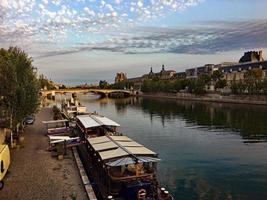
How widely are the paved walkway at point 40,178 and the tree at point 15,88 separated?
12.4 feet

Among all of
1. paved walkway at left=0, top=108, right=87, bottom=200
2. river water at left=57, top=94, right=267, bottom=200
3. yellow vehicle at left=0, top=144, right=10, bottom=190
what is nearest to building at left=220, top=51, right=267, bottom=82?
river water at left=57, top=94, right=267, bottom=200

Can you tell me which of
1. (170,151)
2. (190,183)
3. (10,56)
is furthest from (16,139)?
(190,183)

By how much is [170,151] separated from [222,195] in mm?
15517

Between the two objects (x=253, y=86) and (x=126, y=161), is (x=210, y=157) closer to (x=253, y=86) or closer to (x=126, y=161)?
(x=126, y=161)

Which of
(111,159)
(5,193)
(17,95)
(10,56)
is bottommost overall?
(5,193)

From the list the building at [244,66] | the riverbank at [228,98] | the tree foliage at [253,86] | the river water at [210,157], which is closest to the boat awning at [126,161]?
the river water at [210,157]

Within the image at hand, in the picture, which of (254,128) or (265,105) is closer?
(254,128)

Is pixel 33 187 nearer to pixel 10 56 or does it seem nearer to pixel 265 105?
pixel 10 56

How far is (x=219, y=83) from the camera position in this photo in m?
149

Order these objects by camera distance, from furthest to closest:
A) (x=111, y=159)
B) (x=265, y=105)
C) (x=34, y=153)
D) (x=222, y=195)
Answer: (x=265, y=105) < (x=34, y=153) < (x=222, y=195) < (x=111, y=159)

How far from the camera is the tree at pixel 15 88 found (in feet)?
115

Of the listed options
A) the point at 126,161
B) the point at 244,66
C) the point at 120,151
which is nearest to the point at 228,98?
the point at 244,66

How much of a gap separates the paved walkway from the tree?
3.78 m

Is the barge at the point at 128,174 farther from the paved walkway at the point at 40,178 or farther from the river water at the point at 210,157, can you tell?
the river water at the point at 210,157
